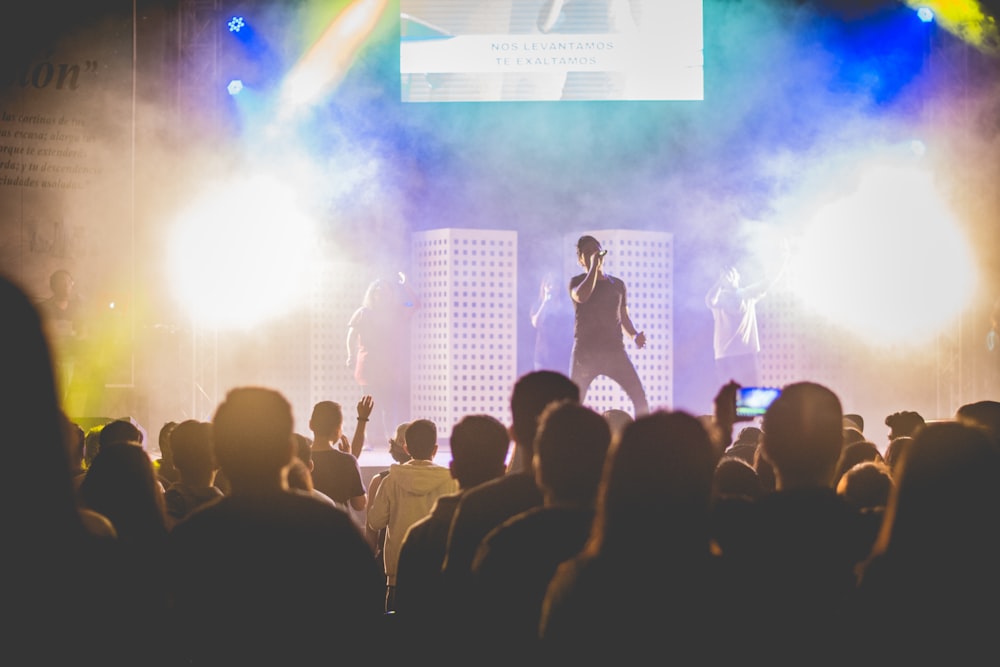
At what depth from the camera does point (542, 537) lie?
1895mm

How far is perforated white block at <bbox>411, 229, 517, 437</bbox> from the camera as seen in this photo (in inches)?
437

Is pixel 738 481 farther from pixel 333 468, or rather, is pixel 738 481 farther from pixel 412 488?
pixel 333 468

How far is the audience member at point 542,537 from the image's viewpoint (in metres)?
1.89

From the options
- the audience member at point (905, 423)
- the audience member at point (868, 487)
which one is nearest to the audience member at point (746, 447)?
the audience member at point (905, 423)

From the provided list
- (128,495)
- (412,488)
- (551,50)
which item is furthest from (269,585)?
(551,50)

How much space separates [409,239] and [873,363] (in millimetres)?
5457

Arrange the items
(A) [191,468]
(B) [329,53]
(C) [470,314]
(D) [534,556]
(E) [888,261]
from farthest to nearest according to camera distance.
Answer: (C) [470,314] < (E) [888,261] < (B) [329,53] < (A) [191,468] < (D) [534,556]

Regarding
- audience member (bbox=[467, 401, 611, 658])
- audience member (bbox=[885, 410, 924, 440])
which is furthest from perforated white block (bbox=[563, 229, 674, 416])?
audience member (bbox=[467, 401, 611, 658])

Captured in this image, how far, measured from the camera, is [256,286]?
33.1ft

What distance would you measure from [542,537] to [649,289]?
362 inches

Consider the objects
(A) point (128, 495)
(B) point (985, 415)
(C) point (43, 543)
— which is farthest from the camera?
(B) point (985, 415)

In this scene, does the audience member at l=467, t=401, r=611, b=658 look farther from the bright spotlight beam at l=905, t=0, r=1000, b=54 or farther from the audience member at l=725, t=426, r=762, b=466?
the bright spotlight beam at l=905, t=0, r=1000, b=54

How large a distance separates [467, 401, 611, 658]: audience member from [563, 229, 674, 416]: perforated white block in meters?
8.77

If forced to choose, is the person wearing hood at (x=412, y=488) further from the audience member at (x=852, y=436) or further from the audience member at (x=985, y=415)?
the audience member at (x=985, y=415)
